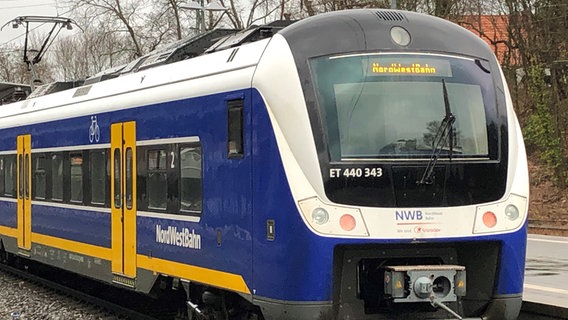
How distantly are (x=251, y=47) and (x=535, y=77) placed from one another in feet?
72.9

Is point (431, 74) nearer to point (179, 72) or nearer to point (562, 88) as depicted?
Result: point (179, 72)

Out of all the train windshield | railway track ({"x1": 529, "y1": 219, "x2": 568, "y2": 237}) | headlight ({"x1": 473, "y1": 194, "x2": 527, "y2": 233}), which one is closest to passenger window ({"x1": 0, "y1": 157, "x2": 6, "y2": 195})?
the train windshield

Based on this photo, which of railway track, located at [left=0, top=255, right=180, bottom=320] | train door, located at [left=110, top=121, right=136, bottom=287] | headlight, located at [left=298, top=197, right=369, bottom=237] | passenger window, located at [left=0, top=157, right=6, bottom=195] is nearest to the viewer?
headlight, located at [left=298, top=197, right=369, bottom=237]

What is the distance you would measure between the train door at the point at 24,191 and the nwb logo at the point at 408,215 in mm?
8342

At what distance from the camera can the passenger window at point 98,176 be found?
33.9 feet

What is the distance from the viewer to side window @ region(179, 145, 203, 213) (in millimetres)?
8086

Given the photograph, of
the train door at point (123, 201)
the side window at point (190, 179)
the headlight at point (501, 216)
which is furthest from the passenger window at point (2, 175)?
the headlight at point (501, 216)

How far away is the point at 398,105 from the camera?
7020 millimetres

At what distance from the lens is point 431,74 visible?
7.14m

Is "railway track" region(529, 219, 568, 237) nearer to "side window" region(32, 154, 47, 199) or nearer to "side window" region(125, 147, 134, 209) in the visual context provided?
"side window" region(32, 154, 47, 199)

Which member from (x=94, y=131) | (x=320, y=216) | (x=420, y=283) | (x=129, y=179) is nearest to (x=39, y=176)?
(x=94, y=131)

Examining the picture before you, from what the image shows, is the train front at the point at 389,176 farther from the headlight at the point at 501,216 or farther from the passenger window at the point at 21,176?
the passenger window at the point at 21,176

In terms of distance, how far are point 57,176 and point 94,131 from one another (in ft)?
6.59

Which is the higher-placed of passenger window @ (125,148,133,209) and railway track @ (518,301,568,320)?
passenger window @ (125,148,133,209)
